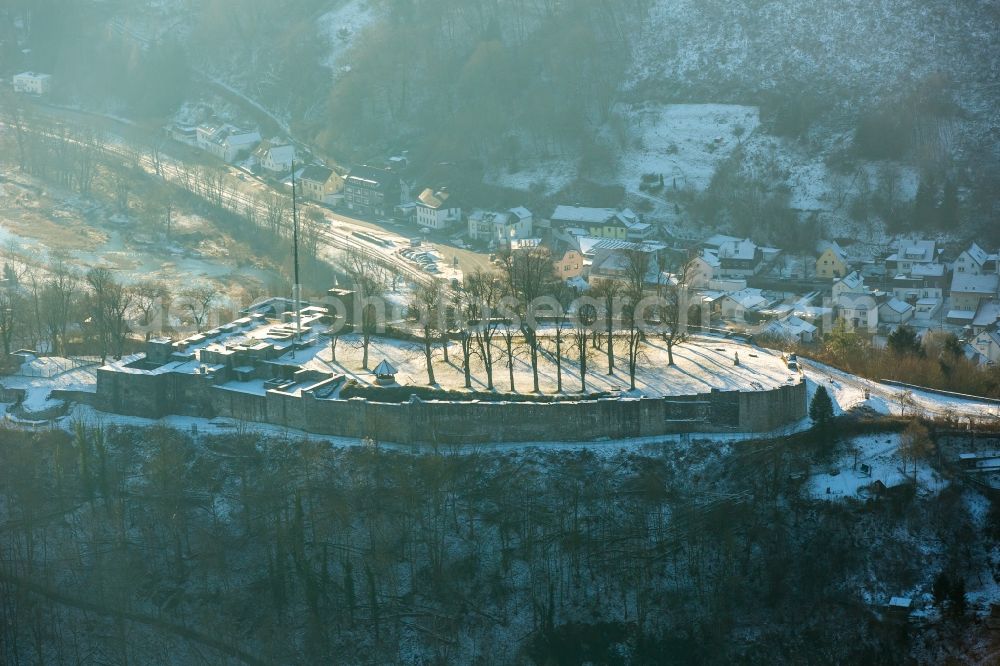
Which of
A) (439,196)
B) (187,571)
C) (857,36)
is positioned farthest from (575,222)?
(187,571)

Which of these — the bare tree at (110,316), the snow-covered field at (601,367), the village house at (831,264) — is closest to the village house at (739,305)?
the village house at (831,264)

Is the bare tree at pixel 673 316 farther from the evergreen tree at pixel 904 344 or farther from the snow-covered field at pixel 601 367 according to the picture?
the evergreen tree at pixel 904 344

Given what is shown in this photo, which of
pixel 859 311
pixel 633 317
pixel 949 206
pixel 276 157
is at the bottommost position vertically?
pixel 859 311

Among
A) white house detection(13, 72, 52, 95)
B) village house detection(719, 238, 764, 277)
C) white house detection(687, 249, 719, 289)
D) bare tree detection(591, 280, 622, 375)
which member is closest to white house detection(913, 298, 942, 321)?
village house detection(719, 238, 764, 277)

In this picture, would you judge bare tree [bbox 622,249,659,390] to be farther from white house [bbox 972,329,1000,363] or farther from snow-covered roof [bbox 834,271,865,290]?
snow-covered roof [bbox 834,271,865,290]

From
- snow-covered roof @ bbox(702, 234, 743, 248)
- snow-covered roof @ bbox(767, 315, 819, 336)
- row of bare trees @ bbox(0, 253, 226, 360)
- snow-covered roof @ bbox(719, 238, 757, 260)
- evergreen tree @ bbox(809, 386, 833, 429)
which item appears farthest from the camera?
snow-covered roof @ bbox(702, 234, 743, 248)

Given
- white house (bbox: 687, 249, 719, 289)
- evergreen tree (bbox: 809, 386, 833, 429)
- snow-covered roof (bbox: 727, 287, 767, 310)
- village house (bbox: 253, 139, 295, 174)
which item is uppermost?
village house (bbox: 253, 139, 295, 174)

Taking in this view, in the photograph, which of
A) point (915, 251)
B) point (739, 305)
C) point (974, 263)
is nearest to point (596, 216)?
point (739, 305)

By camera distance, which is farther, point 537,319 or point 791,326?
point 791,326

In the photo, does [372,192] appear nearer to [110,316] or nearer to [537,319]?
[110,316]
